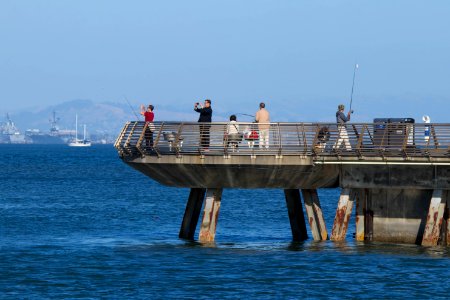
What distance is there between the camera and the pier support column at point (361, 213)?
4012 centimetres

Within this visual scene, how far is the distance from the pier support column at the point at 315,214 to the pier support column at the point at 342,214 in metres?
1.06

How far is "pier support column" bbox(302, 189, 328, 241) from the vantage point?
40.9 metres

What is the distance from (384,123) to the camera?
130 feet

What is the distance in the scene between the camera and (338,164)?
39406 millimetres

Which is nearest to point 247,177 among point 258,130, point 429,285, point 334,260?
point 258,130

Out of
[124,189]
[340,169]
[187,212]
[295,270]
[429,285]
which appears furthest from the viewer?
[124,189]

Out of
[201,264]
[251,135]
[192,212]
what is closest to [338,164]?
[251,135]

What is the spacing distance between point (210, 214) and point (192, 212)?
88.4 inches

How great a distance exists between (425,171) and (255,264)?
597 cm

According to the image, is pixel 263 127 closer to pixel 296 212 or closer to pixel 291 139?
pixel 291 139

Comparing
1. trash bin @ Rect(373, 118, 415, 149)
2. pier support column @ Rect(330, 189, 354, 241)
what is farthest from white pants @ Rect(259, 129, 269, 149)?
trash bin @ Rect(373, 118, 415, 149)

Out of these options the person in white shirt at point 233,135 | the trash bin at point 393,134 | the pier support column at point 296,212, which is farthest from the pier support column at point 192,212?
the trash bin at point 393,134

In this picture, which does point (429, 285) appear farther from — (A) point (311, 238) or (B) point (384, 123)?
(A) point (311, 238)

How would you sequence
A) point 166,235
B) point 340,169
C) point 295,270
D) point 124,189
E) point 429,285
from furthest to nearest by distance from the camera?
point 124,189
point 166,235
point 340,169
point 295,270
point 429,285
